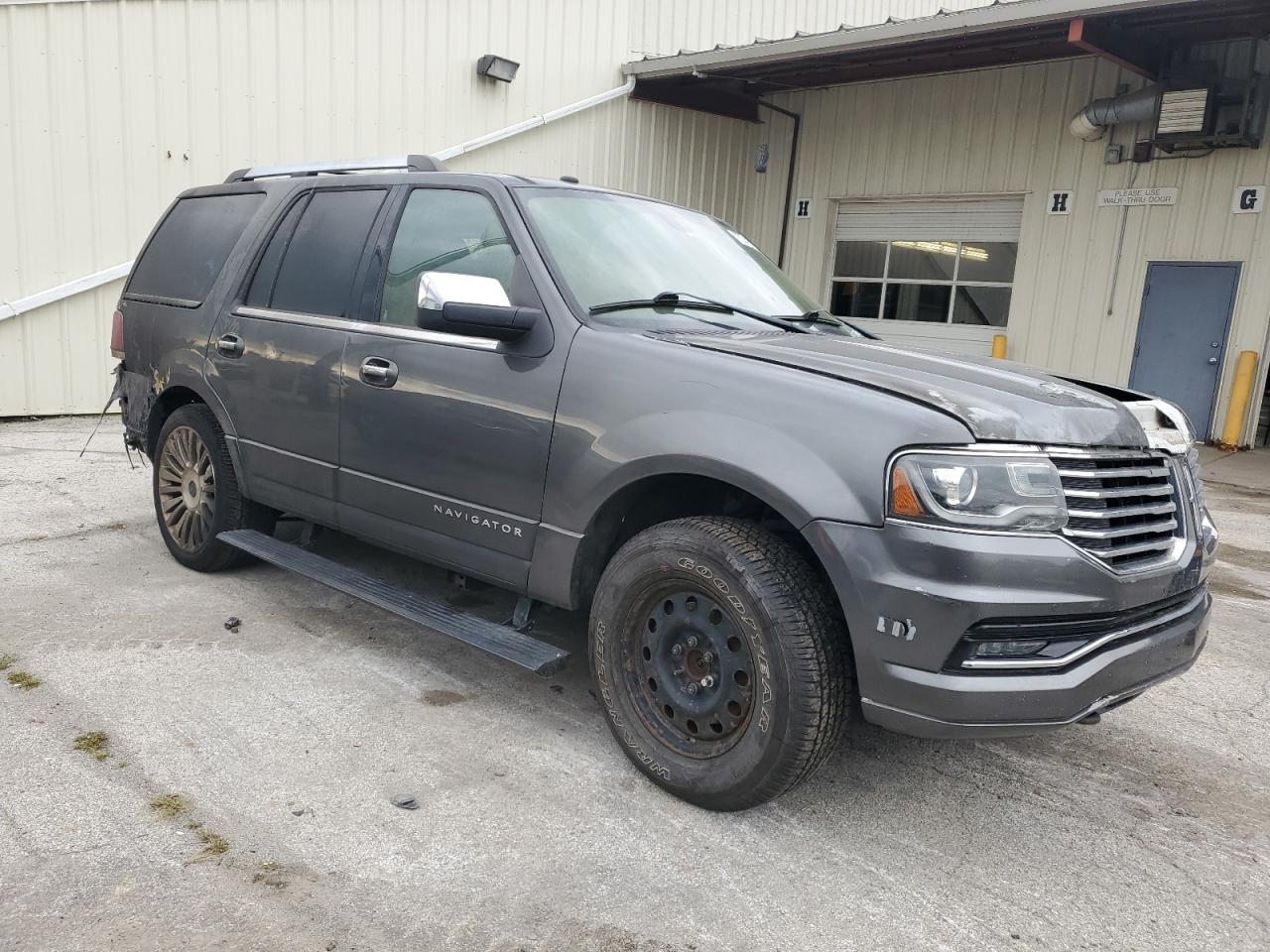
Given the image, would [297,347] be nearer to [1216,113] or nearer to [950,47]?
[950,47]

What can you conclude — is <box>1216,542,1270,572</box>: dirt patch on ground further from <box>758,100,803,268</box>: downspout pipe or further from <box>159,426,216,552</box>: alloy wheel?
<box>758,100,803,268</box>: downspout pipe

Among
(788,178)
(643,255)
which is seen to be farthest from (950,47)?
(643,255)

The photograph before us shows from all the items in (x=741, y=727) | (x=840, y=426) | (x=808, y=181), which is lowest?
(x=741, y=727)

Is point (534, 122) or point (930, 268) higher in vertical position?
point (534, 122)

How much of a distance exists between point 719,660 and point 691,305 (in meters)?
1.35

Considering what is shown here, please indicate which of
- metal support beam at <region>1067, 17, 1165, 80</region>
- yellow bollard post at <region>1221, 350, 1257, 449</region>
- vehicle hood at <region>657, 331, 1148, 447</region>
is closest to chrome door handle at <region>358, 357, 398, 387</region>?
vehicle hood at <region>657, 331, 1148, 447</region>

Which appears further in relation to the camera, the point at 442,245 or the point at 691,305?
the point at 442,245

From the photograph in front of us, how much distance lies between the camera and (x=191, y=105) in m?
10.1

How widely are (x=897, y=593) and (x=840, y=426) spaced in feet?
1.52

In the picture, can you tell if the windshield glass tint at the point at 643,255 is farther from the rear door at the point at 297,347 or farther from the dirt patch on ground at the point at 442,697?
the dirt patch on ground at the point at 442,697

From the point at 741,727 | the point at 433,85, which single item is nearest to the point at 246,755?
the point at 741,727

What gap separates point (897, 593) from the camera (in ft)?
8.01

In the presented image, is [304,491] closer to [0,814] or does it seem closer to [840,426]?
[0,814]

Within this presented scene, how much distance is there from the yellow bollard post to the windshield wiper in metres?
9.87
